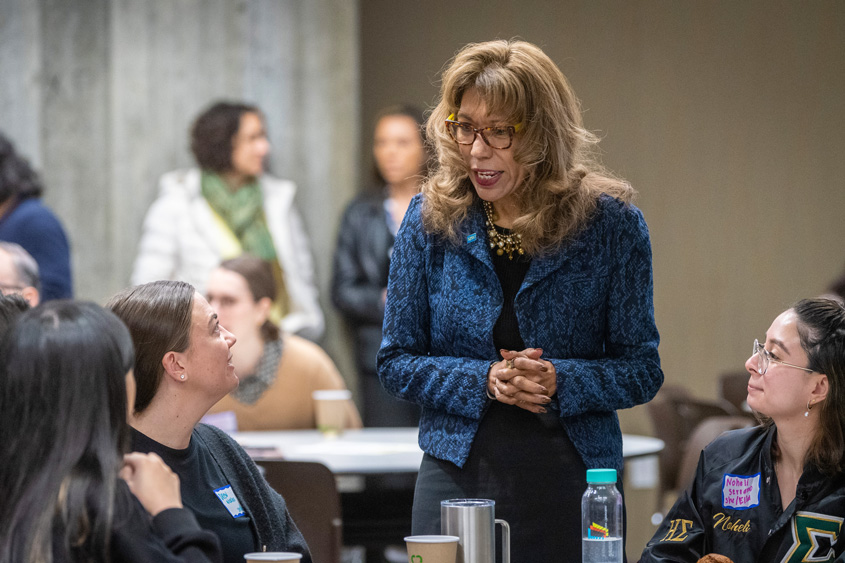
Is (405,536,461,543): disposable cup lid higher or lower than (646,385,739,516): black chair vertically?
higher

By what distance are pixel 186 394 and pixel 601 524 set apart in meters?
0.80

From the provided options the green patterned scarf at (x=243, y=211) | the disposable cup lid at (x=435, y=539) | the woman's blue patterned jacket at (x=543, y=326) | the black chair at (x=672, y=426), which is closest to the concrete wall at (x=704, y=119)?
the green patterned scarf at (x=243, y=211)

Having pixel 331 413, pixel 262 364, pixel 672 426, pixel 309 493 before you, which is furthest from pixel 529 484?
pixel 672 426

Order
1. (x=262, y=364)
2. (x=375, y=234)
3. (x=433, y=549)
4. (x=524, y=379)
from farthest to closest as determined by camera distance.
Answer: (x=375, y=234), (x=262, y=364), (x=524, y=379), (x=433, y=549)

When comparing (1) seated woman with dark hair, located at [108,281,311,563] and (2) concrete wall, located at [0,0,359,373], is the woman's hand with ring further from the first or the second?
(2) concrete wall, located at [0,0,359,373]

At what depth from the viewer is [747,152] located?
284 inches

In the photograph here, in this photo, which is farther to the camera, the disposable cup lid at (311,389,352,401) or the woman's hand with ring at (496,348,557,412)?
the disposable cup lid at (311,389,352,401)

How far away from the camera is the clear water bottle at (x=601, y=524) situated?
1867 mm

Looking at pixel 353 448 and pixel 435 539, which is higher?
pixel 435 539

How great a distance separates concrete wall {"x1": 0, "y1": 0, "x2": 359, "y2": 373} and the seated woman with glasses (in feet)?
13.5

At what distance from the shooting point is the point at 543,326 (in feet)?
7.03

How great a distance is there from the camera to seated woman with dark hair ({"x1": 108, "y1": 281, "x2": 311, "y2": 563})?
1997mm

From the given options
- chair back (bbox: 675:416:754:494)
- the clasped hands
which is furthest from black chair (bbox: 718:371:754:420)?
the clasped hands

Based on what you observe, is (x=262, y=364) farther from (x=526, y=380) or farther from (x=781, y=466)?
(x=781, y=466)
